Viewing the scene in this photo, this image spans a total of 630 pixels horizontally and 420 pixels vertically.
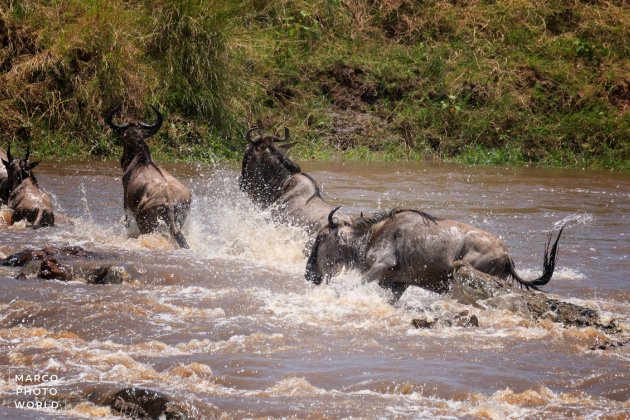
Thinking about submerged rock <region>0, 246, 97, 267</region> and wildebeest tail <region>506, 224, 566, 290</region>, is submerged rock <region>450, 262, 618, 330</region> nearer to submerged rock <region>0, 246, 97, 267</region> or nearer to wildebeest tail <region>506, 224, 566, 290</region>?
wildebeest tail <region>506, 224, 566, 290</region>

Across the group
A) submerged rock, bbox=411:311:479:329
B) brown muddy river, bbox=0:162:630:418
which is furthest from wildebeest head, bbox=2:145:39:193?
submerged rock, bbox=411:311:479:329

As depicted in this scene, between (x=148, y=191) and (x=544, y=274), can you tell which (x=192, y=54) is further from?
(x=544, y=274)

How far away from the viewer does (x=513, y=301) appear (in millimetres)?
7598

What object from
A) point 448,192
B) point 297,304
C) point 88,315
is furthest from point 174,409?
point 448,192

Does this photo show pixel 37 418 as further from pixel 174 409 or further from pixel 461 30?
pixel 461 30

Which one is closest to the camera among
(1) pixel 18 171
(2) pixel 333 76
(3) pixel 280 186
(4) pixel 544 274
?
(4) pixel 544 274

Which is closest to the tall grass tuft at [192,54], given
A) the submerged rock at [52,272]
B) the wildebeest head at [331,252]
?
the submerged rock at [52,272]

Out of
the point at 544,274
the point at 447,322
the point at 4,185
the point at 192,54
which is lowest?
the point at 4,185

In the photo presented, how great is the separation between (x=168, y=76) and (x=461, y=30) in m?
7.43

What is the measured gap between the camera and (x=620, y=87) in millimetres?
21547

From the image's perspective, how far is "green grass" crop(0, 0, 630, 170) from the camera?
18000 millimetres

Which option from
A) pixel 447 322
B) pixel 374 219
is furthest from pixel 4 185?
pixel 447 322

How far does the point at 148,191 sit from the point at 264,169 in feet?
4.16

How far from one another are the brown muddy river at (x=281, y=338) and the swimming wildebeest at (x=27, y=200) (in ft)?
0.63
